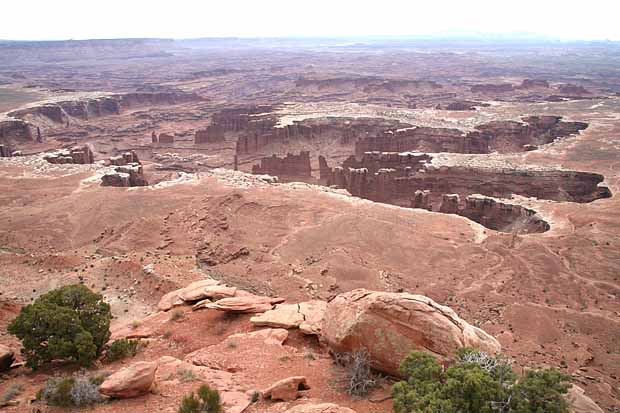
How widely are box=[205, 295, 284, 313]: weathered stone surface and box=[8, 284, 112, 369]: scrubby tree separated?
329cm

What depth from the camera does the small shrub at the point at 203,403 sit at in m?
9.20

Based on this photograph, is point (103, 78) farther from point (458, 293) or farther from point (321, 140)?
point (458, 293)

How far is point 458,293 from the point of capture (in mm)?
22250

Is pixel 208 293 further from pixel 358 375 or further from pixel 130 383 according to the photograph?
pixel 358 375

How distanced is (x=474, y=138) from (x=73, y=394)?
52.1 metres

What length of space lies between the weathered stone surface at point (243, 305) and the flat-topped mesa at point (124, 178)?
83.9ft

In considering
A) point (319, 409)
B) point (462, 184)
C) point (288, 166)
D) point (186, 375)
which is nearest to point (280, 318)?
point (186, 375)

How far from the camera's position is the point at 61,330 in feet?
42.1

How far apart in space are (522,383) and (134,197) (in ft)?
97.1

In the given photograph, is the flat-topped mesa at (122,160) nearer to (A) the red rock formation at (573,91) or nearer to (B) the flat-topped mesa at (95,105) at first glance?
(B) the flat-topped mesa at (95,105)

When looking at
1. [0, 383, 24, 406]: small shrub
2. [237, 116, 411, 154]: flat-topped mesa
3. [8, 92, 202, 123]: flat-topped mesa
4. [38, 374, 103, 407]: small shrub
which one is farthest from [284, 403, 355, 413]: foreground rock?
[8, 92, 202, 123]: flat-topped mesa

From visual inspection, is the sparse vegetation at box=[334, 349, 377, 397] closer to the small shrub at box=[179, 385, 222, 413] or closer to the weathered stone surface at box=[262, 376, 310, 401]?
the weathered stone surface at box=[262, 376, 310, 401]

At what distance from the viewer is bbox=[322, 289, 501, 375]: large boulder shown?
10.8m

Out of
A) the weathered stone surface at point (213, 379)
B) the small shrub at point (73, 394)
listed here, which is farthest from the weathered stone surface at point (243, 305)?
the small shrub at point (73, 394)
